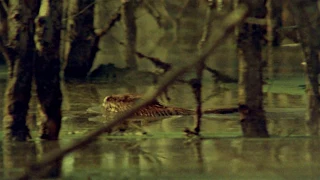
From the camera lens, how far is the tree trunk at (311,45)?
24.6 ft

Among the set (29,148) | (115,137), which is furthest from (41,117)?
(115,137)

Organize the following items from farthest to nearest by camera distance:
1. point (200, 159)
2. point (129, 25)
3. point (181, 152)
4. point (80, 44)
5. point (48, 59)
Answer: point (80, 44)
point (129, 25)
point (48, 59)
point (181, 152)
point (200, 159)

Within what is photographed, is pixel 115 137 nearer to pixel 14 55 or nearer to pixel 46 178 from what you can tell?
pixel 14 55

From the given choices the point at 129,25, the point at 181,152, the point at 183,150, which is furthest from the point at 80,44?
the point at 181,152

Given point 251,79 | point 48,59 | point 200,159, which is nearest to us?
point 200,159

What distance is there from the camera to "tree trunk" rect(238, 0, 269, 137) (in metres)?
7.62

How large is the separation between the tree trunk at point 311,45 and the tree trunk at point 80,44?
629cm

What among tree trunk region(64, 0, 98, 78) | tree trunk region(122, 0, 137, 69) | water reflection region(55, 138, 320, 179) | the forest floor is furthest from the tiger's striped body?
tree trunk region(64, 0, 98, 78)

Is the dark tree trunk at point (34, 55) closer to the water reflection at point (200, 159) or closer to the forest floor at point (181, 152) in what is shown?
the forest floor at point (181, 152)

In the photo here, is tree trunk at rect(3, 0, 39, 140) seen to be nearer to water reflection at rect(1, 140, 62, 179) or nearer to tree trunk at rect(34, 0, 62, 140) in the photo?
tree trunk at rect(34, 0, 62, 140)

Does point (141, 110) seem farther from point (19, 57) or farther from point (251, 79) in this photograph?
point (19, 57)

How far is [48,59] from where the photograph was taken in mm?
7375

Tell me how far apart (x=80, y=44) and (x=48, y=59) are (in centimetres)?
679

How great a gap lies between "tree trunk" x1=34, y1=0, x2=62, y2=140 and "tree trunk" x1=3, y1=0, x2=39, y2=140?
7cm
